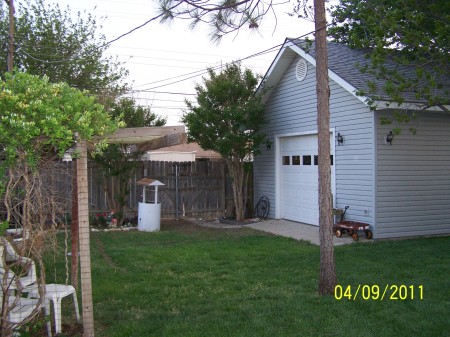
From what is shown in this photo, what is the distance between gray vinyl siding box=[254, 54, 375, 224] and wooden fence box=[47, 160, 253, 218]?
275 centimetres

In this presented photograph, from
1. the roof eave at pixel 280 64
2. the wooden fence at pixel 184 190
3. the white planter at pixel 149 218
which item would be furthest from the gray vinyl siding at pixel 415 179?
the wooden fence at pixel 184 190

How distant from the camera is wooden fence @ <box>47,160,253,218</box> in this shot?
1370 cm

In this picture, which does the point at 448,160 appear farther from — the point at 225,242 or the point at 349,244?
the point at 225,242

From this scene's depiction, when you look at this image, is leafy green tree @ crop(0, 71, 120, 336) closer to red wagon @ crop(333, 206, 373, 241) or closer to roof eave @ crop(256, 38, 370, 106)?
red wagon @ crop(333, 206, 373, 241)

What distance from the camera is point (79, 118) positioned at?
406cm

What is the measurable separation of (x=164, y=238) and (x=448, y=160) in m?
6.65

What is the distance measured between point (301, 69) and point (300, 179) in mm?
2859

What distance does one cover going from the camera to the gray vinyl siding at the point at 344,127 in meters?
10.1

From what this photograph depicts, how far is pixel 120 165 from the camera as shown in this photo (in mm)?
12648

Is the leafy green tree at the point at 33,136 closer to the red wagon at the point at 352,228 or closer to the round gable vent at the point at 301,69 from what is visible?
the red wagon at the point at 352,228

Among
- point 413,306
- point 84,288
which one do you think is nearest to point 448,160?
point 413,306

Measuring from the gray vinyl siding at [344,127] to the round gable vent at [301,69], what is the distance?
0.13 metres

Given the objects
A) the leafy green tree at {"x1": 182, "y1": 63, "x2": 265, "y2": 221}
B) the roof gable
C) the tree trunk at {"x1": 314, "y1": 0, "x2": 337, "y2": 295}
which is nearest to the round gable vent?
the roof gable
